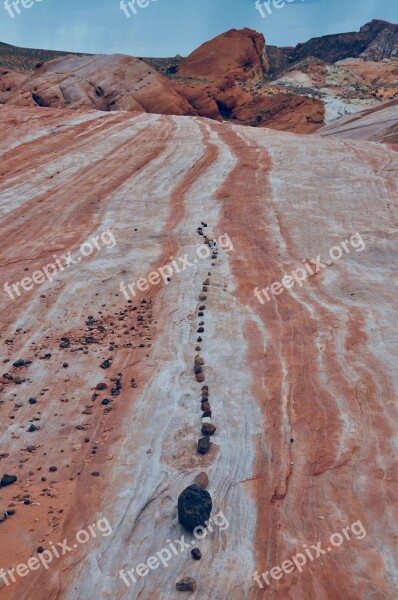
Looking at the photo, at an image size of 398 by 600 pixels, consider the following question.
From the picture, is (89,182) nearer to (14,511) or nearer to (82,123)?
(82,123)

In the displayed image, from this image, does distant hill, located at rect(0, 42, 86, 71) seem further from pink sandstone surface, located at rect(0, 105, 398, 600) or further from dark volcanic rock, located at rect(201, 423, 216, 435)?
dark volcanic rock, located at rect(201, 423, 216, 435)

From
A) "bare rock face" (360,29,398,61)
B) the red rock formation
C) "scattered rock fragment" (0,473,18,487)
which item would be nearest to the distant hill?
the red rock formation

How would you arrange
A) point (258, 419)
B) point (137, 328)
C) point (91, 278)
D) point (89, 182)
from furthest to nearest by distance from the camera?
point (89, 182)
point (91, 278)
point (137, 328)
point (258, 419)

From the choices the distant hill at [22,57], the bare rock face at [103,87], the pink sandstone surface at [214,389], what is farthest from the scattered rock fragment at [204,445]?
the distant hill at [22,57]

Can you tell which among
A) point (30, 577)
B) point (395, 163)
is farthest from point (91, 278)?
point (395, 163)

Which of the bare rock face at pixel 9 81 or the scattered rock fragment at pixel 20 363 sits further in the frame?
the bare rock face at pixel 9 81

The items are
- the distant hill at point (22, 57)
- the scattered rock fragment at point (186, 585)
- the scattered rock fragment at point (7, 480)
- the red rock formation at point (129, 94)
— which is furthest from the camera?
the distant hill at point (22, 57)

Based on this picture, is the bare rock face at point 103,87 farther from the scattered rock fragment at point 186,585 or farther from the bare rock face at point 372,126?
the scattered rock fragment at point 186,585
